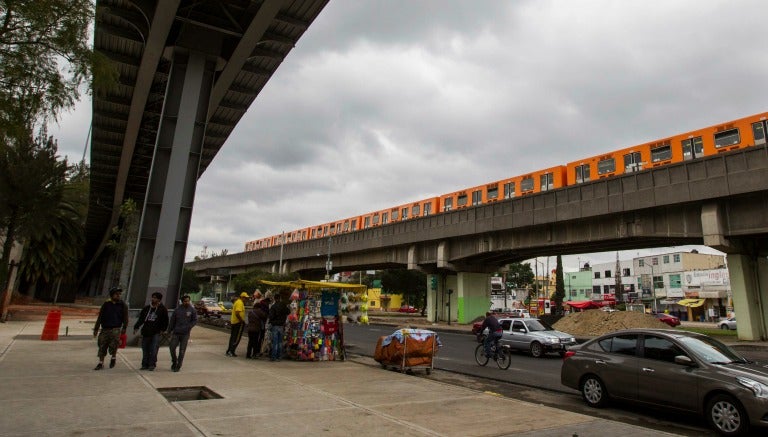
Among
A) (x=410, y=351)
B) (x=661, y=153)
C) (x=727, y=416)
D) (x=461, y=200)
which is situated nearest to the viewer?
(x=727, y=416)

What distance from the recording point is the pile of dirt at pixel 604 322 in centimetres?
3061

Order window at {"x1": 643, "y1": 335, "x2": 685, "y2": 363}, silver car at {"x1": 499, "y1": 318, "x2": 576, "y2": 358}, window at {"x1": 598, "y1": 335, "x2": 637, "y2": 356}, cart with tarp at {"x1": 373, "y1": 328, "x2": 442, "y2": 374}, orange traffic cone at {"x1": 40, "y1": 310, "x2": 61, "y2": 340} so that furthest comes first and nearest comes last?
silver car at {"x1": 499, "y1": 318, "x2": 576, "y2": 358} < orange traffic cone at {"x1": 40, "y1": 310, "x2": 61, "y2": 340} < cart with tarp at {"x1": 373, "y1": 328, "x2": 442, "y2": 374} < window at {"x1": 598, "y1": 335, "x2": 637, "y2": 356} < window at {"x1": 643, "y1": 335, "x2": 685, "y2": 363}

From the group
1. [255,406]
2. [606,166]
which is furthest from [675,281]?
[255,406]

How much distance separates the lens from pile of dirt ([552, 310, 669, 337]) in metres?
30.6

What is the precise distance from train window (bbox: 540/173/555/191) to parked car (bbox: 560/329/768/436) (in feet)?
74.7

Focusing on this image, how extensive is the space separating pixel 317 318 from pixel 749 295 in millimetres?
24034

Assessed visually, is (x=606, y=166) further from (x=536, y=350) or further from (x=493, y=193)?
(x=536, y=350)

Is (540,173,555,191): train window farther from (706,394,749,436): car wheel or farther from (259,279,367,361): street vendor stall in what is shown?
(706,394,749,436): car wheel

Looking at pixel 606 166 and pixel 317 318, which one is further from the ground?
pixel 606 166

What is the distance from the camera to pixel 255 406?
→ 709 cm

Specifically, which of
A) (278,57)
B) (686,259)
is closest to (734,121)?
(278,57)

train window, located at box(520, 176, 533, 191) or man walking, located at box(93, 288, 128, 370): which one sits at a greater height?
train window, located at box(520, 176, 533, 191)

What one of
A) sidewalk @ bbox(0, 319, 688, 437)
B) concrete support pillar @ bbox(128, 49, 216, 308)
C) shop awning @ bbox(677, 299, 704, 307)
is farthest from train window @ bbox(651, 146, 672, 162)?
shop awning @ bbox(677, 299, 704, 307)

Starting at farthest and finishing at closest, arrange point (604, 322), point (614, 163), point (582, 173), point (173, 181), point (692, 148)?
point (604, 322), point (582, 173), point (614, 163), point (692, 148), point (173, 181)
